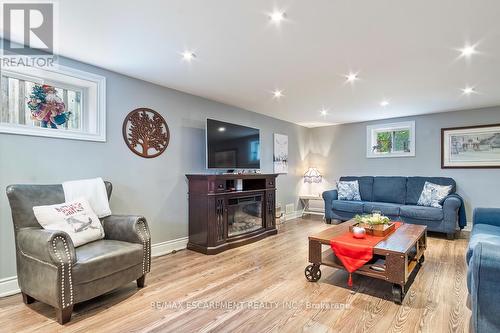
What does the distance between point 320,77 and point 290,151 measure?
300 centimetres

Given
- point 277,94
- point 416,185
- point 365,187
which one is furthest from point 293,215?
point 277,94

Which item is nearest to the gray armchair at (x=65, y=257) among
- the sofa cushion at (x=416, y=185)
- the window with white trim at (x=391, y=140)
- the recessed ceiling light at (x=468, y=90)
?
the recessed ceiling light at (x=468, y=90)

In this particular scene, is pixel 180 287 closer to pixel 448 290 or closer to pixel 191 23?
pixel 191 23

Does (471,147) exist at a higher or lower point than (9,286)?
higher

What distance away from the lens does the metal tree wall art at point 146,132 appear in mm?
3243

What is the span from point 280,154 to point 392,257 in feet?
12.3

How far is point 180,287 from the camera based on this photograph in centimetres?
253

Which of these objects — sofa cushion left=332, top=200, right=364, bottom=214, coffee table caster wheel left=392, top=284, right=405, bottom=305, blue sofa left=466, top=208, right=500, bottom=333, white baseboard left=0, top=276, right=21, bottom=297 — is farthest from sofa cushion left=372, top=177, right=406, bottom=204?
white baseboard left=0, top=276, right=21, bottom=297

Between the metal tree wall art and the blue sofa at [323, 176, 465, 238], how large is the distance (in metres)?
3.48

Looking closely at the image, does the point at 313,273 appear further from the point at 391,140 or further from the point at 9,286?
the point at 391,140

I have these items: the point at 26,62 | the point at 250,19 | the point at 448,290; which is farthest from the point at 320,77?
the point at 26,62

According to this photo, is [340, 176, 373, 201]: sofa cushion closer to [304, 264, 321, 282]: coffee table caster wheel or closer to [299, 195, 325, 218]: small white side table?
[299, 195, 325, 218]: small white side table

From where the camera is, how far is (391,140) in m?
5.66

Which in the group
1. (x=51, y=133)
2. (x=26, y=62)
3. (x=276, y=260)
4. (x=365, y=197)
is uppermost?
(x=26, y=62)
